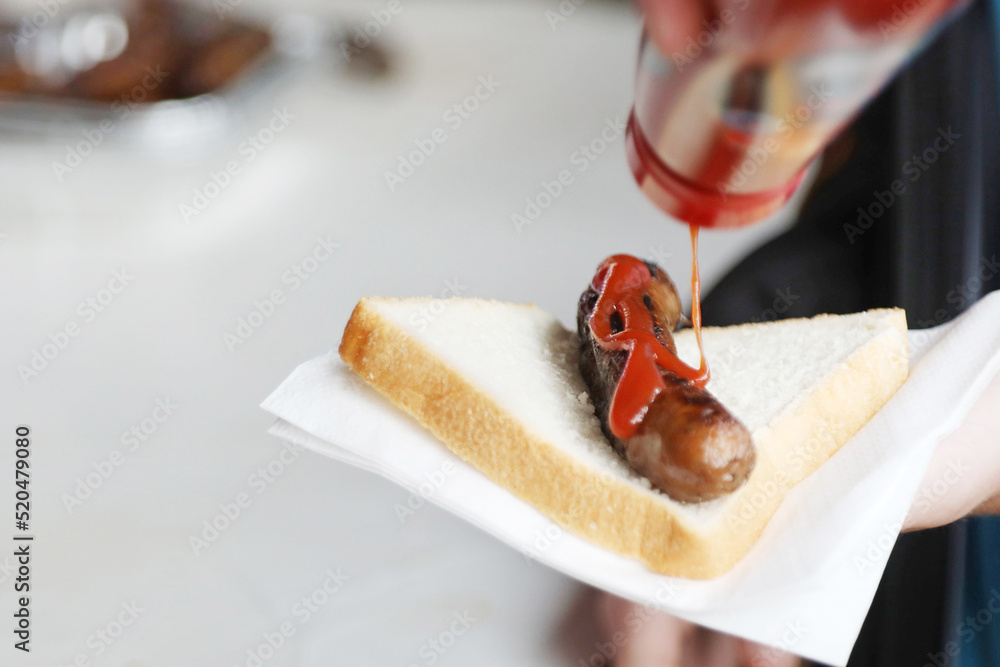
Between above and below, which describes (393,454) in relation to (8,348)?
above

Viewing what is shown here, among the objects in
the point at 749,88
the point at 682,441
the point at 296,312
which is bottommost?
the point at 296,312

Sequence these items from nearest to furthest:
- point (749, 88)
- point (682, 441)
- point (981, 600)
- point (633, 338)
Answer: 1. point (749, 88)
2. point (682, 441)
3. point (633, 338)
4. point (981, 600)

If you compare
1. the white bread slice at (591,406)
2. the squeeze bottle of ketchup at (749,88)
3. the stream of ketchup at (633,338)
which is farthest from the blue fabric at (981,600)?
the squeeze bottle of ketchup at (749,88)

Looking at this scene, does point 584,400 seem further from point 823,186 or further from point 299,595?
point 823,186

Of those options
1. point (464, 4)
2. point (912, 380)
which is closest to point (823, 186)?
point (912, 380)

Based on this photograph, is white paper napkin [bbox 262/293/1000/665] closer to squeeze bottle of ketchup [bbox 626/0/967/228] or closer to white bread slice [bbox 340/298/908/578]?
white bread slice [bbox 340/298/908/578]

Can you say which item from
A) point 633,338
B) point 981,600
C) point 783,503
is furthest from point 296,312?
point 981,600

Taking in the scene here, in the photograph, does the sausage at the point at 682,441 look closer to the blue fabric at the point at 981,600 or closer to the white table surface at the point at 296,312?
the white table surface at the point at 296,312

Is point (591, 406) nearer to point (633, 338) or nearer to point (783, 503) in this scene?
point (633, 338)
